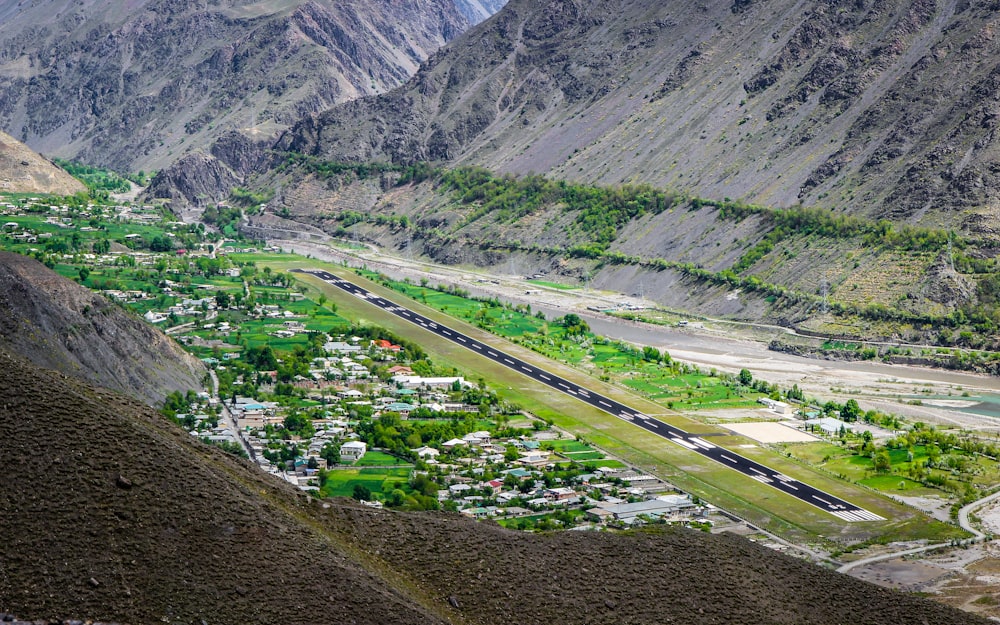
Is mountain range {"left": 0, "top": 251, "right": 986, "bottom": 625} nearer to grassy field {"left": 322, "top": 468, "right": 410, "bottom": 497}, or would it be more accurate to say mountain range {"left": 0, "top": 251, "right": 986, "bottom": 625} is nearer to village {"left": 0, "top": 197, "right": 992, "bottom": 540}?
village {"left": 0, "top": 197, "right": 992, "bottom": 540}

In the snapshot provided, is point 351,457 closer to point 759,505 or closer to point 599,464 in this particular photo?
point 599,464

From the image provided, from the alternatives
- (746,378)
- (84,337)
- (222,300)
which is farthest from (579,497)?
(222,300)

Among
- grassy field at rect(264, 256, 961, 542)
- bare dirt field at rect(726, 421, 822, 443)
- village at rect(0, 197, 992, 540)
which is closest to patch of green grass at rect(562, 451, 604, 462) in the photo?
village at rect(0, 197, 992, 540)

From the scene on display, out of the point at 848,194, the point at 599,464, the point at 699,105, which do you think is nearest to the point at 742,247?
the point at 848,194

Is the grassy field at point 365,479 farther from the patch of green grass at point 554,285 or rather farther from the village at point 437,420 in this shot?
the patch of green grass at point 554,285

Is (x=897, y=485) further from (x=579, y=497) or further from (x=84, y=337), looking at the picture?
(x=84, y=337)

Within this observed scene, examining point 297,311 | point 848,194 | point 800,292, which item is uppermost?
point 848,194
